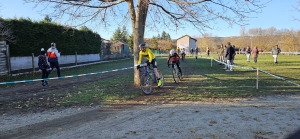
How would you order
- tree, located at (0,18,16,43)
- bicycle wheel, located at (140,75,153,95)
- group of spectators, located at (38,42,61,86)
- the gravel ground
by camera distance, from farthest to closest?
tree, located at (0,18,16,43)
group of spectators, located at (38,42,61,86)
bicycle wheel, located at (140,75,153,95)
the gravel ground

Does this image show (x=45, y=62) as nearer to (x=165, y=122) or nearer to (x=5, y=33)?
(x=5, y=33)

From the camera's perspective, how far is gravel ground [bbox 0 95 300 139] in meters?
4.57

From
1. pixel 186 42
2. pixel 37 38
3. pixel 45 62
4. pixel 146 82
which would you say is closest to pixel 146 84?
pixel 146 82

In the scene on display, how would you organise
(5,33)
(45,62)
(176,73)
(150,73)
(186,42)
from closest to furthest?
(150,73)
(45,62)
(176,73)
(5,33)
(186,42)

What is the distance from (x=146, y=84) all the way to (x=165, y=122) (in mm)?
3420

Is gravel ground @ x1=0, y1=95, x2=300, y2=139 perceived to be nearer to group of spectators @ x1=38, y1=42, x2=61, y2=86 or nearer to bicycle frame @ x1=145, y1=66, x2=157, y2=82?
bicycle frame @ x1=145, y1=66, x2=157, y2=82

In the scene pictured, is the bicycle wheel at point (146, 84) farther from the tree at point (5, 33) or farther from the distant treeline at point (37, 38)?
the tree at point (5, 33)

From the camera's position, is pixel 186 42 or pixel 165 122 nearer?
pixel 165 122

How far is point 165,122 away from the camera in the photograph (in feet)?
17.3

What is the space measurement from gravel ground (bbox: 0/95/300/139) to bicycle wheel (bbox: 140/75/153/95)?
174cm

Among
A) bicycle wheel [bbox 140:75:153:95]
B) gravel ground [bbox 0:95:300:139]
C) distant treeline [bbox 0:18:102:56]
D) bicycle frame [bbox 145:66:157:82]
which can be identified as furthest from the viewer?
distant treeline [bbox 0:18:102:56]

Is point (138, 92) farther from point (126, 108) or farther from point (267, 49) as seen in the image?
point (267, 49)

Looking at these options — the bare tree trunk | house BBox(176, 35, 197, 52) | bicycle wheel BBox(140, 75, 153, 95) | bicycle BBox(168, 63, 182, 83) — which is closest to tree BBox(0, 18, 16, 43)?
the bare tree trunk

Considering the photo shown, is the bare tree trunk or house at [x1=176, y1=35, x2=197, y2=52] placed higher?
house at [x1=176, y1=35, x2=197, y2=52]
